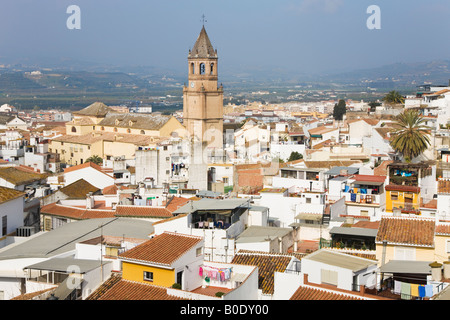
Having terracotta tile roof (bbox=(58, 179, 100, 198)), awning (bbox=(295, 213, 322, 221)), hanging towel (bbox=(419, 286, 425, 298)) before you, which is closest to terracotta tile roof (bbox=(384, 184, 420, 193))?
awning (bbox=(295, 213, 322, 221))

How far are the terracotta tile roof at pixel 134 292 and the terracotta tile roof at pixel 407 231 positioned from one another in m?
4.22

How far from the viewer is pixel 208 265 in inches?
397

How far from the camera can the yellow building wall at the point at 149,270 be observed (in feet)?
29.7

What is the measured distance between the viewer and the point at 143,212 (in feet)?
54.5

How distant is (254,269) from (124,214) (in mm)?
7562

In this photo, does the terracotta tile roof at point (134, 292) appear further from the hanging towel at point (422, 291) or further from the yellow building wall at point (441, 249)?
the yellow building wall at point (441, 249)

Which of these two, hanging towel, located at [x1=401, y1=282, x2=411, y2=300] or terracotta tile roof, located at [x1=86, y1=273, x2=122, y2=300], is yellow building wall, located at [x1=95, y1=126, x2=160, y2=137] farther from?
hanging towel, located at [x1=401, y1=282, x2=411, y2=300]

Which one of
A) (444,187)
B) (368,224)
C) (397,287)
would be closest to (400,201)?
(444,187)

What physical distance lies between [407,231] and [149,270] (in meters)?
4.78

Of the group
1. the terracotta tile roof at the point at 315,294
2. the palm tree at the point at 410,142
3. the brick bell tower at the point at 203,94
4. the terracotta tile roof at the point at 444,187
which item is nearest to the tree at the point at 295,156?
the palm tree at the point at 410,142
